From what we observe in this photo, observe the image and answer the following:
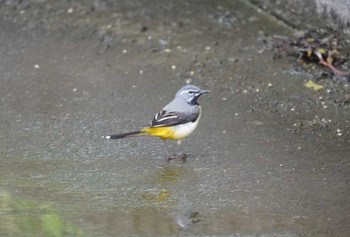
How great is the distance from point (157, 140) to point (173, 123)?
40 centimetres

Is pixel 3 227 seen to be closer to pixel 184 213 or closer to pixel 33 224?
pixel 33 224

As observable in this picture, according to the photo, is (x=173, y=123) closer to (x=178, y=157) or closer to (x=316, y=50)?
(x=178, y=157)

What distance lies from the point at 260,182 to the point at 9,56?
3.20 meters

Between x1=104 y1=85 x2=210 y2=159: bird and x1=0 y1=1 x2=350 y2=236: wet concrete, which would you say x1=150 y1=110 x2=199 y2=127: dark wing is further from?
x1=0 y1=1 x2=350 y2=236: wet concrete

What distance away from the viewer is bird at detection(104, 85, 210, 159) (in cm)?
691

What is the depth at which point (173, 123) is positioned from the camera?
6941 millimetres

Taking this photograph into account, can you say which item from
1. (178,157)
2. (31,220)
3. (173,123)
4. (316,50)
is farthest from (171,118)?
(316,50)

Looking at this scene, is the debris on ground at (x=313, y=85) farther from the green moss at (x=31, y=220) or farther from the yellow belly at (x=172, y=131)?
the green moss at (x=31, y=220)

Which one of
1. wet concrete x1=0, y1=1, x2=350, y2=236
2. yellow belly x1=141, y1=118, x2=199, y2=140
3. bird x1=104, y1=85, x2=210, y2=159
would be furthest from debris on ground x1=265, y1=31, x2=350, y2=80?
yellow belly x1=141, y1=118, x2=199, y2=140

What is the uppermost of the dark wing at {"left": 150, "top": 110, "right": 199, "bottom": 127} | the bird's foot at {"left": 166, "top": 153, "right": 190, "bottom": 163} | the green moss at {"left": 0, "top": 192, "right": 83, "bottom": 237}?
the green moss at {"left": 0, "top": 192, "right": 83, "bottom": 237}

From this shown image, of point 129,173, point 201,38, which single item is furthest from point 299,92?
point 129,173

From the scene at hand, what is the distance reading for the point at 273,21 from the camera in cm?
914

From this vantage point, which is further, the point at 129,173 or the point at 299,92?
the point at 299,92

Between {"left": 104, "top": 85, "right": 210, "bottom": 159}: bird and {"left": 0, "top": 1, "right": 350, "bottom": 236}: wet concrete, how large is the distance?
0.17 m
